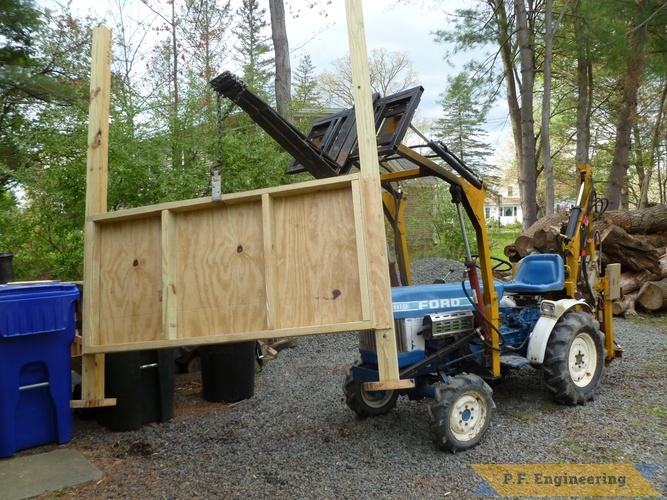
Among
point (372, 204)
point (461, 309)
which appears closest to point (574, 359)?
point (461, 309)

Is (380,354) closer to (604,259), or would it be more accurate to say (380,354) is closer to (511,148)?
(604,259)

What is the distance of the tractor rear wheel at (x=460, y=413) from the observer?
381 cm

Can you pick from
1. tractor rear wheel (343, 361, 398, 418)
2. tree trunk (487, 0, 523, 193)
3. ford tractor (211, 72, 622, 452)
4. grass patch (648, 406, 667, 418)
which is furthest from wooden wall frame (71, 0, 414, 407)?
tree trunk (487, 0, 523, 193)

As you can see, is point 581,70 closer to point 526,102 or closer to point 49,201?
point 526,102

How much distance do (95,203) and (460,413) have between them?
3082mm

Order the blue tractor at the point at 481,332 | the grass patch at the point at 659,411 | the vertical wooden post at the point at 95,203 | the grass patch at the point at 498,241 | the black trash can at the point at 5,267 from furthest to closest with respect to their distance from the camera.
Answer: the grass patch at the point at 498,241 < the black trash can at the point at 5,267 < the grass patch at the point at 659,411 < the blue tractor at the point at 481,332 < the vertical wooden post at the point at 95,203

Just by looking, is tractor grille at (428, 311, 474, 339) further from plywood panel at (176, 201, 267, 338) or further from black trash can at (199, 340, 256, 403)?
black trash can at (199, 340, 256, 403)

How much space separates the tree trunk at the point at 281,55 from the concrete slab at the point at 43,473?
776cm

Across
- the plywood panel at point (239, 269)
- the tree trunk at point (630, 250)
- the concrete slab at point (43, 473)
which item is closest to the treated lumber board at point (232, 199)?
the plywood panel at point (239, 269)

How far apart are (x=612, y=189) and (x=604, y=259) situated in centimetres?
479

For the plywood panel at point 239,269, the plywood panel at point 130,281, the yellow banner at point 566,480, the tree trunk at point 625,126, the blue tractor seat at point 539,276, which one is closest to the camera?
the plywood panel at point 239,269

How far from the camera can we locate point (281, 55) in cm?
1130

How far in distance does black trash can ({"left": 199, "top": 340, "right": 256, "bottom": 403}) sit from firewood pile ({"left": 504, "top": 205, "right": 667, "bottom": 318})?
6.62 meters

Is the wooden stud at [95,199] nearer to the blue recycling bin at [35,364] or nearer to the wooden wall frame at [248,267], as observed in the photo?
the wooden wall frame at [248,267]
